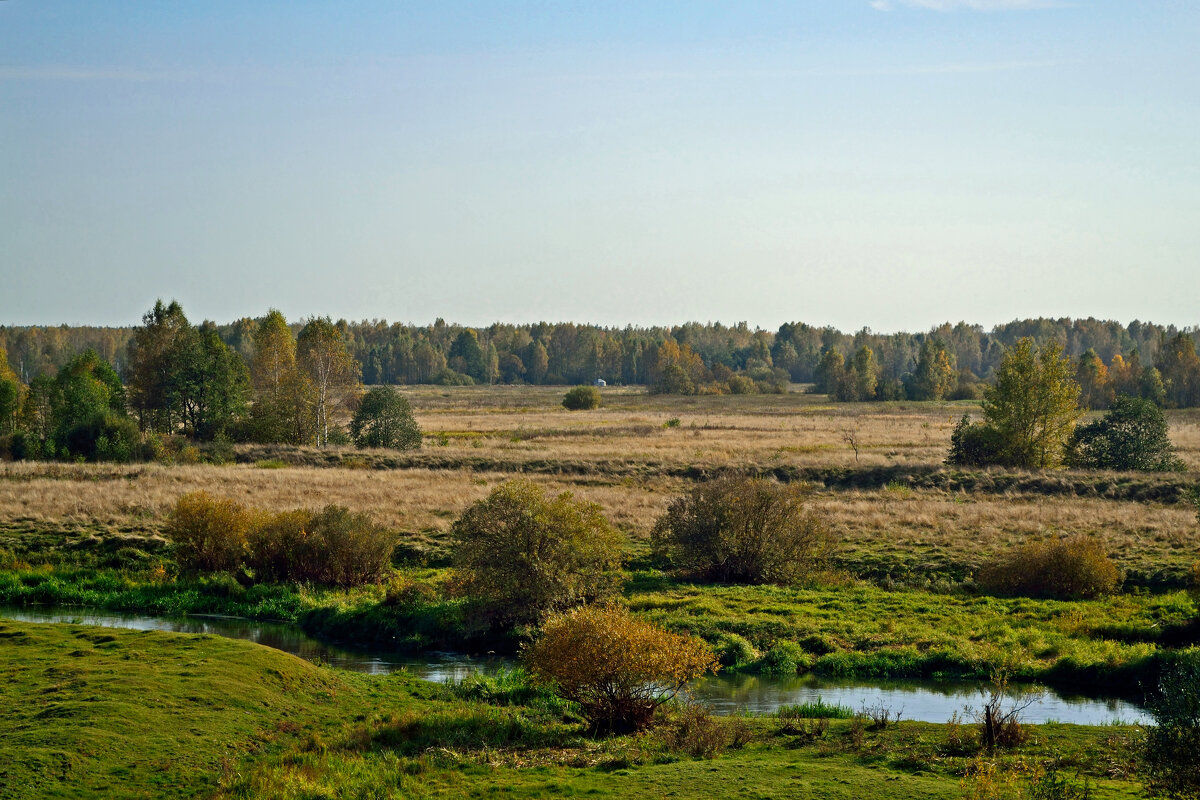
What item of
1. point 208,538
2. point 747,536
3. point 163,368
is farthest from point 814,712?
point 163,368

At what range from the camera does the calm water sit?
70.6ft

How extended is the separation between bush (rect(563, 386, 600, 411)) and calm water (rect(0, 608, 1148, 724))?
303 feet

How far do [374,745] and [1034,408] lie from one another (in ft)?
162

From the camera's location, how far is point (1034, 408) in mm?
56938

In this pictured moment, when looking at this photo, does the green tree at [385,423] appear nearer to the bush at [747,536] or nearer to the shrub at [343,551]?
the shrub at [343,551]

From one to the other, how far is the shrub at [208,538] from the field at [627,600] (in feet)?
3.45

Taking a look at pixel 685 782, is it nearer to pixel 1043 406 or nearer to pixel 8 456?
pixel 1043 406

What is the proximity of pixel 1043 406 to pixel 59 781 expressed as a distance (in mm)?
54181

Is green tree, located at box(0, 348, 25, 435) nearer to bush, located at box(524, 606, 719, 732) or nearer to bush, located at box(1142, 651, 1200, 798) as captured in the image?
bush, located at box(524, 606, 719, 732)

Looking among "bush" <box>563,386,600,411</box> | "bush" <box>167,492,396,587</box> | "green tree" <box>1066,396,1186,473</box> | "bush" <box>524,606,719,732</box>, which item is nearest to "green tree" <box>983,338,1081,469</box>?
"green tree" <box>1066,396,1186,473</box>

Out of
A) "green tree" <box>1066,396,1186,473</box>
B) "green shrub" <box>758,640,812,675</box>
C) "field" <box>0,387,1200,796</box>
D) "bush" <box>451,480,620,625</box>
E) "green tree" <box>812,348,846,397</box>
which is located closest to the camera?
"field" <box>0,387,1200,796</box>

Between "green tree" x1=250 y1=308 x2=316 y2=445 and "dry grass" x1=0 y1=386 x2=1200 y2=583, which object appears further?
"green tree" x1=250 y1=308 x2=316 y2=445

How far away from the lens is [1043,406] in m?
56.8

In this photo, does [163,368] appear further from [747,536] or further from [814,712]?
[814,712]
